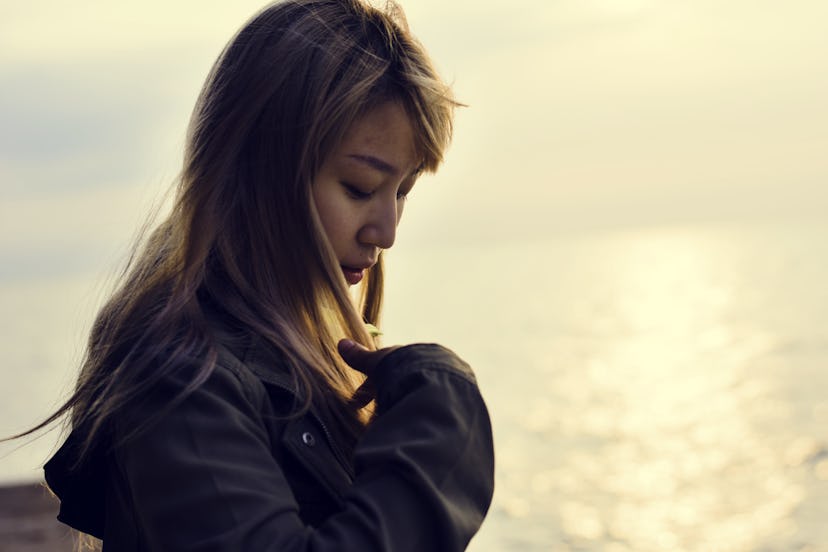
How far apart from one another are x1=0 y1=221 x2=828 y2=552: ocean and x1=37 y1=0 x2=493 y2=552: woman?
1.20 feet

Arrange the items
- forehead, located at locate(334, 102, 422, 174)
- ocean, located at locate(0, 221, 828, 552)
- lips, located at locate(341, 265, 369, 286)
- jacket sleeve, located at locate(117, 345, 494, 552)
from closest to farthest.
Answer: jacket sleeve, located at locate(117, 345, 494, 552) < forehead, located at locate(334, 102, 422, 174) < lips, located at locate(341, 265, 369, 286) < ocean, located at locate(0, 221, 828, 552)

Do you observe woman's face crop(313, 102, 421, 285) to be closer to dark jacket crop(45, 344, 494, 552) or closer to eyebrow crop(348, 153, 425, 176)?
eyebrow crop(348, 153, 425, 176)

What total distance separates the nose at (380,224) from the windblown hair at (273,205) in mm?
84

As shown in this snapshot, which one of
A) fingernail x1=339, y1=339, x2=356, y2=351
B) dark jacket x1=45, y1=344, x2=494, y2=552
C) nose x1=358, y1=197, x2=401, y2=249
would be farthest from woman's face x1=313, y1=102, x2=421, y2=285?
dark jacket x1=45, y1=344, x2=494, y2=552

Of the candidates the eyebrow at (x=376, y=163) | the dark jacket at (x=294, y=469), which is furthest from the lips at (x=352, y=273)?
the dark jacket at (x=294, y=469)

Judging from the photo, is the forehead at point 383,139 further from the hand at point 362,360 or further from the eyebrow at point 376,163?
the hand at point 362,360

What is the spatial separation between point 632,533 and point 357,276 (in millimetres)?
18766

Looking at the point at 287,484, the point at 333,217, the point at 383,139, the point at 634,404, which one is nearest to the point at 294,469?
the point at 287,484

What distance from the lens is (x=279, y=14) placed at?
1987mm

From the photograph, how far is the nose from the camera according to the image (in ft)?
6.44

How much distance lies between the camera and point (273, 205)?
74.5 inches

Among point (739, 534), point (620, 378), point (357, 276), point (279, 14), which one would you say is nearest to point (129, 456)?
point (357, 276)

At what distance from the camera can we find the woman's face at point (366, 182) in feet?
6.26

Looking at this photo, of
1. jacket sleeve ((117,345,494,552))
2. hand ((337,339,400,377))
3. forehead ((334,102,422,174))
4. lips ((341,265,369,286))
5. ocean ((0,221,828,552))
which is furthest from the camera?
ocean ((0,221,828,552))
